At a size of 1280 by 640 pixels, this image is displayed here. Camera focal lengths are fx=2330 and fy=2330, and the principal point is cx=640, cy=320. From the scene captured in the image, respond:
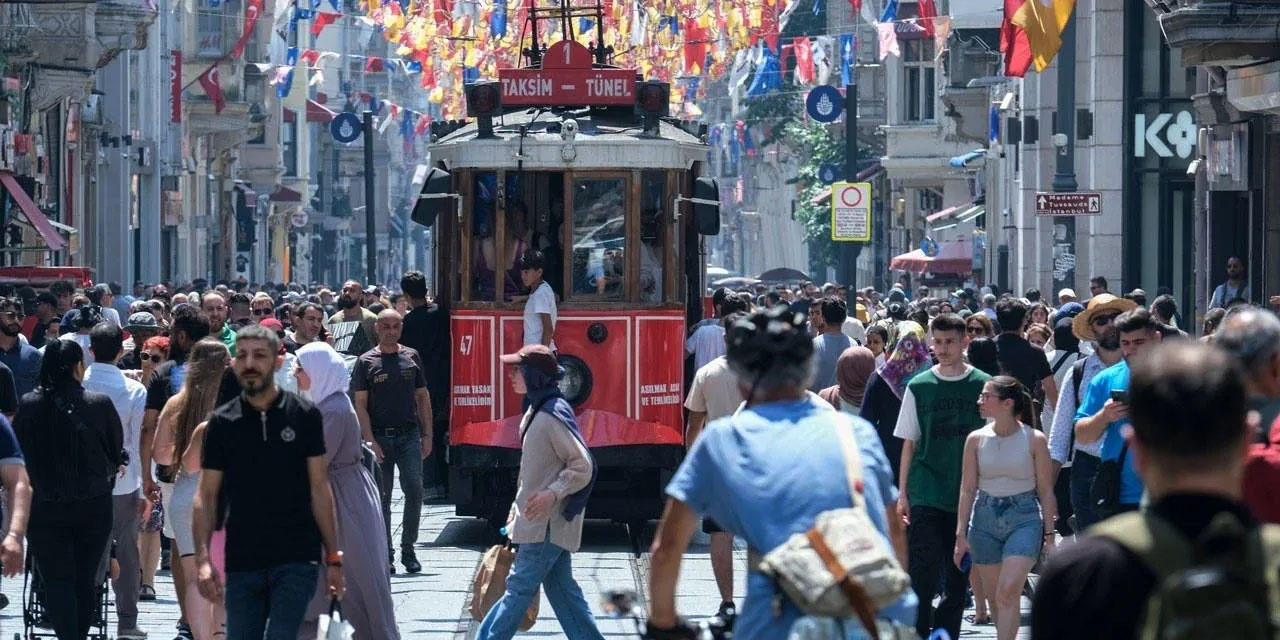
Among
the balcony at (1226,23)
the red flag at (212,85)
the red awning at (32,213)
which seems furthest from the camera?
the red flag at (212,85)

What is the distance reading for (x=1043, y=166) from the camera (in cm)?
3638

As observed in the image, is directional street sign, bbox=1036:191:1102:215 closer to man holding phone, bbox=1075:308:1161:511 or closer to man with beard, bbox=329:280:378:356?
man with beard, bbox=329:280:378:356

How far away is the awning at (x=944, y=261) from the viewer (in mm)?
45094

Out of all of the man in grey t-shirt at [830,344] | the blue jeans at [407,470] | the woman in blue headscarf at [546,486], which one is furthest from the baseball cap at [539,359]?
the man in grey t-shirt at [830,344]

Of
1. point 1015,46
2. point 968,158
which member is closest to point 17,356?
point 1015,46

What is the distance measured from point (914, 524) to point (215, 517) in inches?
139


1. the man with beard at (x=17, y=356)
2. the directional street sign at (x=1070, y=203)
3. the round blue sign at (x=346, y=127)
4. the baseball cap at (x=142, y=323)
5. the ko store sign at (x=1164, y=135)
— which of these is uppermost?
the round blue sign at (x=346, y=127)

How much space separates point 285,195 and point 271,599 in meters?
69.5

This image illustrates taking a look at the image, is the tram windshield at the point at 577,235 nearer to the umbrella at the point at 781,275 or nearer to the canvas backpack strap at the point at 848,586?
the canvas backpack strap at the point at 848,586

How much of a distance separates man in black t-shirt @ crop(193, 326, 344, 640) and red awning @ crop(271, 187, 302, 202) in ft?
218

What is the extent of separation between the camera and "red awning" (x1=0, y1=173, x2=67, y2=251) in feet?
95.7

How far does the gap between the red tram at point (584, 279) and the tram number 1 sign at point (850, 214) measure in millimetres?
18544

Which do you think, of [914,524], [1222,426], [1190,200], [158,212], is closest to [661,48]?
[1190,200]

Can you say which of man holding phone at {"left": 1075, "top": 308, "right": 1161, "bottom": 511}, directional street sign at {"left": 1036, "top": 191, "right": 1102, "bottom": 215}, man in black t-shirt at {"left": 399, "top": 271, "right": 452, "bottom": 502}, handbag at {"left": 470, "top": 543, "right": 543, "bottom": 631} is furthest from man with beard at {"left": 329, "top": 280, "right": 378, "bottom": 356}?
directional street sign at {"left": 1036, "top": 191, "right": 1102, "bottom": 215}
